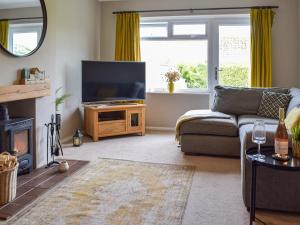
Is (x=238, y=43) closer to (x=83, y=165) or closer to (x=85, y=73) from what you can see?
(x=85, y=73)

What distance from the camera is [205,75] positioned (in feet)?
18.6

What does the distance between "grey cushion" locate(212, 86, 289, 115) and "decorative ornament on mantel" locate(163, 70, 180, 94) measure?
1.10 m

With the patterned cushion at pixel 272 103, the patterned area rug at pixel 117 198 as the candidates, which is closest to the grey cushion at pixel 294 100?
the patterned cushion at pixel 272 103

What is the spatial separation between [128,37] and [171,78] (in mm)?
1132

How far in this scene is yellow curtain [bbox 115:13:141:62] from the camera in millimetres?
5625

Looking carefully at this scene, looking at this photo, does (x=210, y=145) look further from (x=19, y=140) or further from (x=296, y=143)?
(x=19, y=140)

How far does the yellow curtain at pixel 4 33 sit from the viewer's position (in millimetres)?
2851

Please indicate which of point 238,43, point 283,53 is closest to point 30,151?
point 238,43

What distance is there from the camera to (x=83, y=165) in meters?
3.55

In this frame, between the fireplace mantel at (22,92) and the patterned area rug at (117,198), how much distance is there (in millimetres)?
968

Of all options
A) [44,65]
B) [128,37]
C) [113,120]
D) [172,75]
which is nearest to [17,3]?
[44,65]

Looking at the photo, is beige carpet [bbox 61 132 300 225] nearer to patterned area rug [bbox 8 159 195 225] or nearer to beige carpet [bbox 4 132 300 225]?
beige carpet [bbox 4 132 300 225]

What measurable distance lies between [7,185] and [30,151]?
0.84 metres

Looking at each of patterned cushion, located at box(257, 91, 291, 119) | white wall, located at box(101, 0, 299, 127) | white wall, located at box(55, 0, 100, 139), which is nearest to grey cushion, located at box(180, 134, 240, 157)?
patterned cushion, located at box(257, 91, 291, 119)
